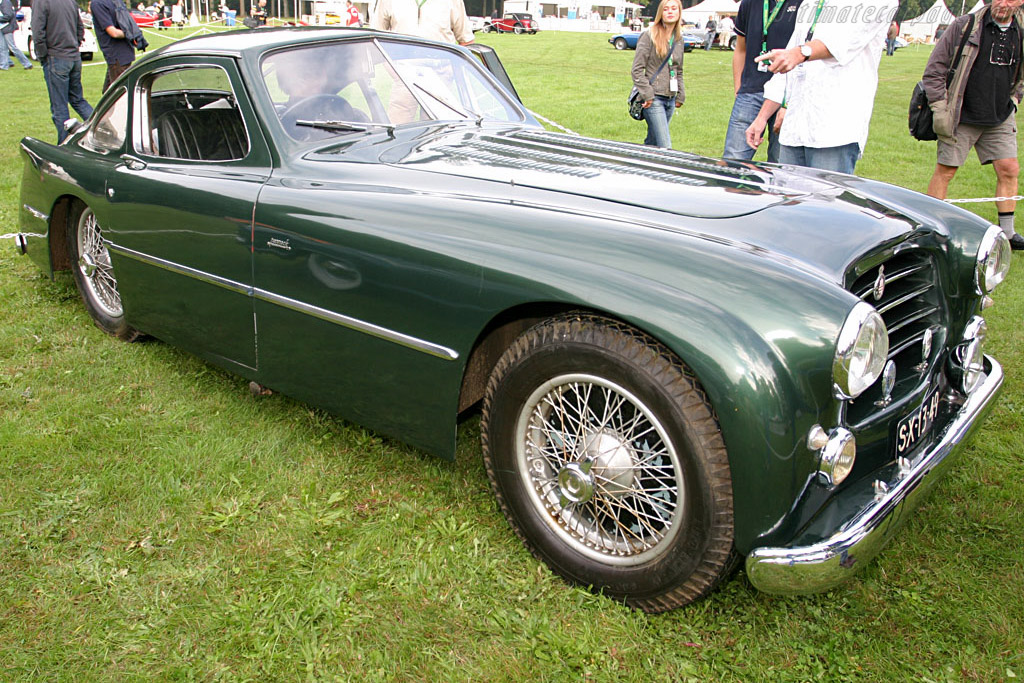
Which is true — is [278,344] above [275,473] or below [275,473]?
above

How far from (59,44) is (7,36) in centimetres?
1288

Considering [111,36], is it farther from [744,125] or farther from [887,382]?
[887,382]

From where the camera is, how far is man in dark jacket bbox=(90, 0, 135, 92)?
8938 mm

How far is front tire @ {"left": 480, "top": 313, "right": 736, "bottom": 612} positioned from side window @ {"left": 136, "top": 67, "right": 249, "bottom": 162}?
5.46 feet

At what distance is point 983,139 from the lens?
5695 millimetres

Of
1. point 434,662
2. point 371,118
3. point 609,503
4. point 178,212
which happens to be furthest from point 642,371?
point 178,212

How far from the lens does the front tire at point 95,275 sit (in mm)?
4086

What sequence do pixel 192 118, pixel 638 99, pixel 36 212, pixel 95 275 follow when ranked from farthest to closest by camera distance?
pixel 638 99
pixel 36 212
pixel 95 275
pixel 192 118

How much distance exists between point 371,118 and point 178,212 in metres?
0.88

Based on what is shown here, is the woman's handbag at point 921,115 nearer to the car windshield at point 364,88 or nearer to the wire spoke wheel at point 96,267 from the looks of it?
the car windshield at point 364,88

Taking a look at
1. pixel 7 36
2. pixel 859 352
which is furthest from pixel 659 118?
pixel 7 36

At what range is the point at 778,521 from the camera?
1.89m

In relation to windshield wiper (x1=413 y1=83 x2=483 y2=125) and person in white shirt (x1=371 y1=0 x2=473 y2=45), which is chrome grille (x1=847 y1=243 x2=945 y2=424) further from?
person in white shirt (x1=371 y1=0 x2=473 y2=45)

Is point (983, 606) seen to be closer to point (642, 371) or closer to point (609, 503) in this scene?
point (609, 503)
